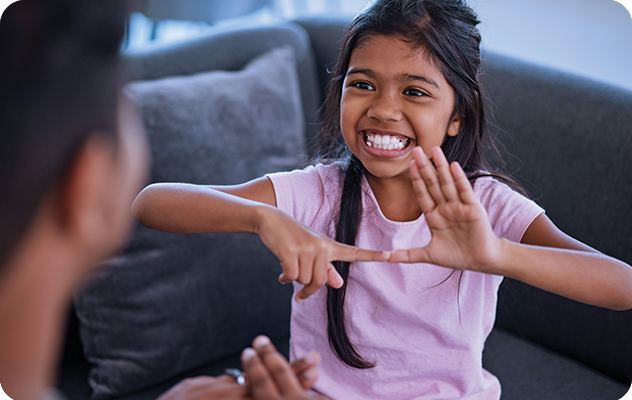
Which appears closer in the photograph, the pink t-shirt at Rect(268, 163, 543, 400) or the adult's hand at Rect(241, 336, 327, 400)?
the adult's hand at Rect(241, 336, 327, 400)

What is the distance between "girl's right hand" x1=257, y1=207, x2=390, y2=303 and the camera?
2.21 ft

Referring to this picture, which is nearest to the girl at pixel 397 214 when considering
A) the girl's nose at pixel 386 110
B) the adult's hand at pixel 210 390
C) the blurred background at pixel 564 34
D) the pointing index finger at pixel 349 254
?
the girl's nose at pixel 386 110

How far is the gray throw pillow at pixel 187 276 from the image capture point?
102 centimetres

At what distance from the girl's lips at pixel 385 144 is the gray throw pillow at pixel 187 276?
35cm

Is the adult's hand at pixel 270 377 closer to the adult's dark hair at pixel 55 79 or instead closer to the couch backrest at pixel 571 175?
the adult's dark hair at pixel 55 79

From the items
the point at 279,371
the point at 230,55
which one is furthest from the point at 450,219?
the point at 230,55

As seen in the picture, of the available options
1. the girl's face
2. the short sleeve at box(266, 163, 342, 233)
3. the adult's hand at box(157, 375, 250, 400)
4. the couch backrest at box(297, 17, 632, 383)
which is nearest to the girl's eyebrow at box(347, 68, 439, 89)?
the girl's face

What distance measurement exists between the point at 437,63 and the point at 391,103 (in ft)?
0.33

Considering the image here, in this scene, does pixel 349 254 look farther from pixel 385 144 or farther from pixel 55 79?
pixel 55 79

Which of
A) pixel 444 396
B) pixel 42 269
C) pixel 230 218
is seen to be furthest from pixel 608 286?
pixel 42 269

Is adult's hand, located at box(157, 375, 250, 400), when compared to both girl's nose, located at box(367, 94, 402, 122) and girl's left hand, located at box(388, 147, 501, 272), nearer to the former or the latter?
girl's left hand, located at box(388, 147, 501, 272)

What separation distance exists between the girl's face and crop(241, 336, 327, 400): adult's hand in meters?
0.43

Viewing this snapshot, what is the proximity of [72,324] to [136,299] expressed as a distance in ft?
0.48

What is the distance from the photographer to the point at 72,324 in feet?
3.49
